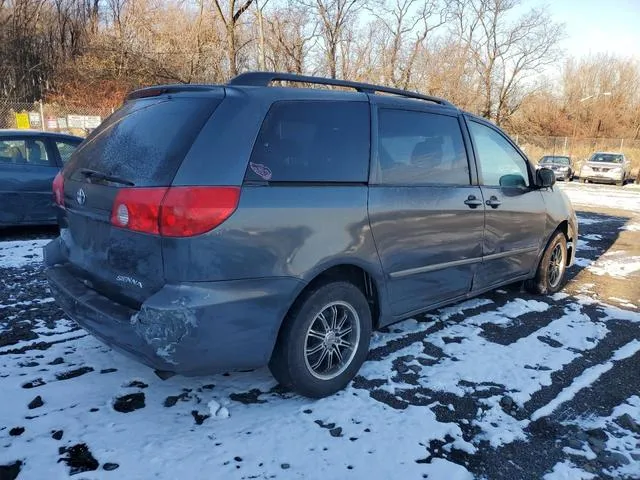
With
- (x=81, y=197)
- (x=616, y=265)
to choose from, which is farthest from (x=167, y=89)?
(x=616, y=265)

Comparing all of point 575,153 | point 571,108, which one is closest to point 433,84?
point 575,153

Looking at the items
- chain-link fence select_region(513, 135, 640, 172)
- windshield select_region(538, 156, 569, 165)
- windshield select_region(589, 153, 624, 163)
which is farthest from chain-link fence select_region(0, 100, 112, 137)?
chain-link fence select_region(513, 135, 640, 172)

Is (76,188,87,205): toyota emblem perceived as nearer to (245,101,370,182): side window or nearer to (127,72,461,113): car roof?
(127,72,461,113): car roof

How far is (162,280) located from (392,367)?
1.74 meters

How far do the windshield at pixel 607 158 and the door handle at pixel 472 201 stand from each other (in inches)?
1012

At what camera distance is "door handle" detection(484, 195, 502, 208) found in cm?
404

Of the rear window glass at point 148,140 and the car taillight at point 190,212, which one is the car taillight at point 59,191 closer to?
the rear window glass at point 148,140

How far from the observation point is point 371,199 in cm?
304

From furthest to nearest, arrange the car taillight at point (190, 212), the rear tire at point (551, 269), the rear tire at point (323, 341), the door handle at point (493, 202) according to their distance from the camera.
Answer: the rear tire at point (551, 269) < the door handle at point (493, 202) < the rear tire at point (323, 341) < the car taillight at point (190, 212)

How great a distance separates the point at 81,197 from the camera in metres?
2.81

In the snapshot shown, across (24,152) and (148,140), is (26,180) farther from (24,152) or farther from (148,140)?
(148,140)

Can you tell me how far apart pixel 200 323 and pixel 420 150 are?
2.05 meters

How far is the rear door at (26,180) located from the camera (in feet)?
21.6

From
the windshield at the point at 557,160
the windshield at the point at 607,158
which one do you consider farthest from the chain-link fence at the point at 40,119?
the windshield at the point at 607,158
